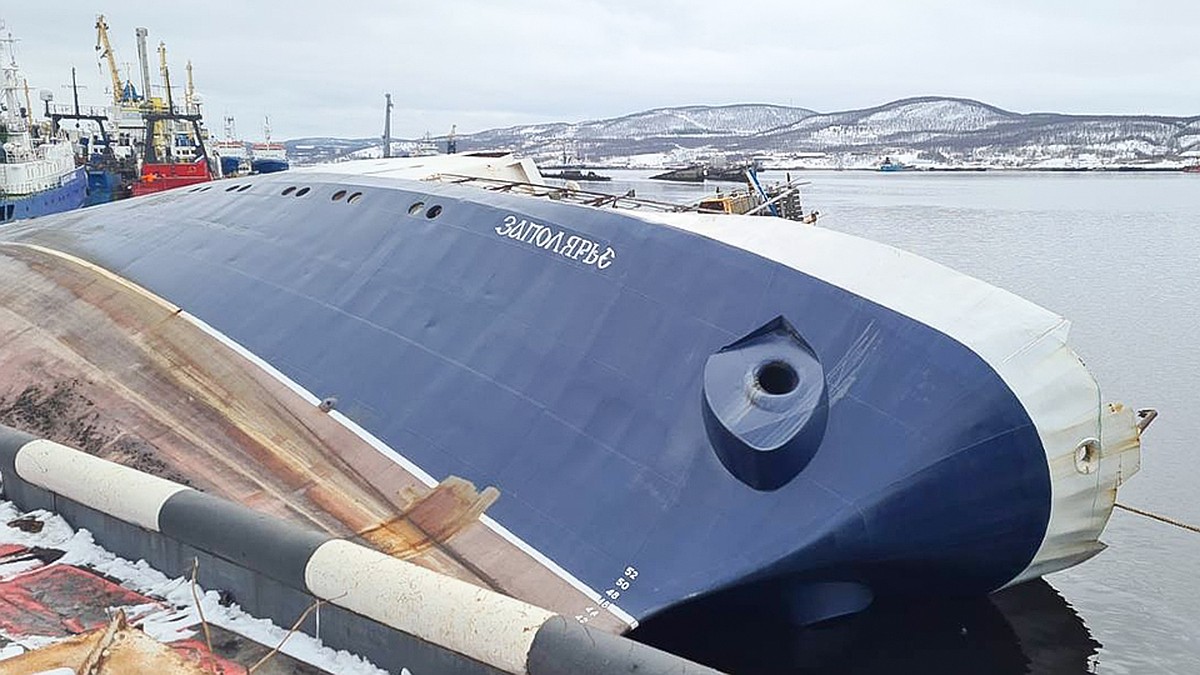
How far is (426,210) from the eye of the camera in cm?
1116

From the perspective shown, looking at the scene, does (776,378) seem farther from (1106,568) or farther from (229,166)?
(229,166)

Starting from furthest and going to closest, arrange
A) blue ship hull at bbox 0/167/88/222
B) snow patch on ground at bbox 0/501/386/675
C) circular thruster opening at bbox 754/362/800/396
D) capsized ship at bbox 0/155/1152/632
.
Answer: blue ship hull at bbox 0/167/88/222
circular thruster opening at bbox 754/362/800/396
capsized ship at bbox 0/155/1152/632
snow patch on ground at bbox 0/501/386/675

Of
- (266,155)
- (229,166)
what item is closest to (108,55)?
(229,166)

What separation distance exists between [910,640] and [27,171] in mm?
46584

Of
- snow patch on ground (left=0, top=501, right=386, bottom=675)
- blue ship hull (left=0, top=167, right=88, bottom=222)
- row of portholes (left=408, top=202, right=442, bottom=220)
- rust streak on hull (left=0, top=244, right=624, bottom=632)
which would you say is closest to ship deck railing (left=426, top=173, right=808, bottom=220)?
row of portholes (left=408, top=202, right=442, bottom=220)

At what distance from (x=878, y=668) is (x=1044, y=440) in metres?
3.20

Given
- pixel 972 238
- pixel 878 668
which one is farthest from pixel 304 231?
pixel 972 238

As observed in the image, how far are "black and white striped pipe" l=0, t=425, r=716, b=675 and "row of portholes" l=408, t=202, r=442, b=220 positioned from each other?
17.2 ft

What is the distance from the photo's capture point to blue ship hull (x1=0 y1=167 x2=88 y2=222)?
137ft

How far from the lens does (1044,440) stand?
7082mm

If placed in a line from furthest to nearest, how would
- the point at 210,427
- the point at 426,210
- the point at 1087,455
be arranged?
the point at 426,210
the point at 210,427
the point at 1087,455

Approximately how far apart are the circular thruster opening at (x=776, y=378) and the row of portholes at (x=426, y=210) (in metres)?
4.88

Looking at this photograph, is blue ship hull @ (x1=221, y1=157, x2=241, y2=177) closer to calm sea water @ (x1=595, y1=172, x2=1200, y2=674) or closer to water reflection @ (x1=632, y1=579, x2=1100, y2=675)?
calm sea water @ (x1=595, y1=172, x2=1200, y2=674)

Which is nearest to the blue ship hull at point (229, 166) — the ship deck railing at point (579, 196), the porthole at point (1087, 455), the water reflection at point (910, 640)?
the ship deck railing at point (579, 196)
